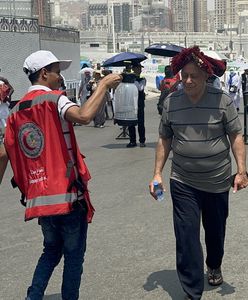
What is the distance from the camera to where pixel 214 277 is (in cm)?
426

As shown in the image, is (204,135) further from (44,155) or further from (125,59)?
(125,59)

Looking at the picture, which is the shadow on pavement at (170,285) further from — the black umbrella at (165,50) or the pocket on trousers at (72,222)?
the black umbrella at (165,50)

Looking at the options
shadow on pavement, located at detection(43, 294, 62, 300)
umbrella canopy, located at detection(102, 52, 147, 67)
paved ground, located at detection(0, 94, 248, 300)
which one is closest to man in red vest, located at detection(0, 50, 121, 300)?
shadow on pavement, located at detection(43, 294, 62, 300)

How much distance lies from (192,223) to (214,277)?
63 cm

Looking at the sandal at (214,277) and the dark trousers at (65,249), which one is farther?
the sandal at (214,277)

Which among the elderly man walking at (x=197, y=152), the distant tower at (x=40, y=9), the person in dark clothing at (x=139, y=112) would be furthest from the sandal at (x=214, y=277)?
the distant tower at (x=40, y=9)

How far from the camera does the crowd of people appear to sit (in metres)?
3.40

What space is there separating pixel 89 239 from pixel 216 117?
7.15 ft

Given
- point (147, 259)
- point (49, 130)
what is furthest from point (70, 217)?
point (147, 259)

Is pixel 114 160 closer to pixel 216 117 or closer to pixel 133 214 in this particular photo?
pixel 133 214

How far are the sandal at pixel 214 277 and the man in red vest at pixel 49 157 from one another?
118 cm

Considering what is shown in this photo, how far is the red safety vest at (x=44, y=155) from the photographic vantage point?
3387mm

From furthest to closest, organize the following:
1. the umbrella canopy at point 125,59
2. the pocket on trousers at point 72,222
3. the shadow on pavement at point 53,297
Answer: the umbrella canopy at point 125,59, the shadow on pavement at point 53,297, the pocket on trousers at point 72,222

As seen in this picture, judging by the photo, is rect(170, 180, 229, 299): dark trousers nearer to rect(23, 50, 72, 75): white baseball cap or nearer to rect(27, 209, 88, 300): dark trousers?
rect(27, 209, 88, 300): dark trousers
